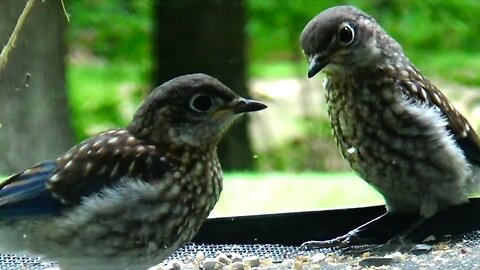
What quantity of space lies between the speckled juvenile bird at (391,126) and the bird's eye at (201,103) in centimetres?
69

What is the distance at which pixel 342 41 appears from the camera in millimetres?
3447

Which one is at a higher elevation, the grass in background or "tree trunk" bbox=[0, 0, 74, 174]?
"tree trunk" bbox=[0, 0, 74, 174]

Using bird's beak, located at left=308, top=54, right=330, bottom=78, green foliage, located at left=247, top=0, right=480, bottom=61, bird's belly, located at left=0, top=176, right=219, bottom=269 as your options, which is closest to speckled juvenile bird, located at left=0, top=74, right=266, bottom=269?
bird's belly, located at left=0, top=176, right=219, bottom=269

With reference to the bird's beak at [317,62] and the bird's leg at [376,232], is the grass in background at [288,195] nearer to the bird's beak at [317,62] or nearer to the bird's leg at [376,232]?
the bird's leg at [376,232]

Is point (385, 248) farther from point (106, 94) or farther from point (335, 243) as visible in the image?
point (106, 94)

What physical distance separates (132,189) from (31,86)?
1360 millimetres

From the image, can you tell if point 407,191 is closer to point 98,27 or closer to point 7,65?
point 7,65

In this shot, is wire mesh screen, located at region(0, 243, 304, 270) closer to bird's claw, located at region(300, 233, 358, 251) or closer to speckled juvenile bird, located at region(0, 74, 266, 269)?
bird's claw, located at region(300, 233, 358, 251)

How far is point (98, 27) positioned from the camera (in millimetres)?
7684

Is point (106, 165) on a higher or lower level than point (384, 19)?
lower

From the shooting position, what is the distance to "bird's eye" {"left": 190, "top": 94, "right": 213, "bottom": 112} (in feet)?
9.43

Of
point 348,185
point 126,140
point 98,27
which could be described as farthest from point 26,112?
point 98,27

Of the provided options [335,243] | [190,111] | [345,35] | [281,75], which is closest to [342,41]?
[345,35]

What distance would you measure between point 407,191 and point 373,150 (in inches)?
7.5
